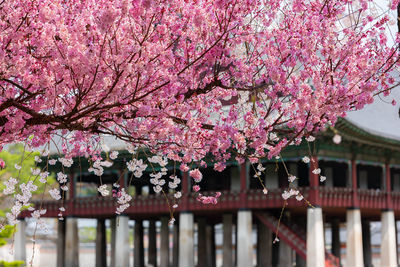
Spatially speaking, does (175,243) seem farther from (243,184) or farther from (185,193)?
(243,184)

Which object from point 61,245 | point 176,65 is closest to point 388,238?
point 61,245

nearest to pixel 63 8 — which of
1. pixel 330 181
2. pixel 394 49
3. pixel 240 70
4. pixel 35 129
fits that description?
pixel 35 129

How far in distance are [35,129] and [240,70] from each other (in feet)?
9.43

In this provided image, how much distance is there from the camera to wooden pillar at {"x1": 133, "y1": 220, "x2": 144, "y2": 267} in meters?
43.4

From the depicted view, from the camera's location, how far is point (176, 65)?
28.6 feet

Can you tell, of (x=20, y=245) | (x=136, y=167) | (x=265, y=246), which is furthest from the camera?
(x=20, y=245)

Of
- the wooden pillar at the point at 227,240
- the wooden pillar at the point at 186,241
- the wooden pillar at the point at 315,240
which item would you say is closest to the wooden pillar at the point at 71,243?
the wooden pillar at the point at 186,241

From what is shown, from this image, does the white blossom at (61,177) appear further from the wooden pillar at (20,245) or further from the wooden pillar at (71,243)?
the wooden pillar at (20,245)

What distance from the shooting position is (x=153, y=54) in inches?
299

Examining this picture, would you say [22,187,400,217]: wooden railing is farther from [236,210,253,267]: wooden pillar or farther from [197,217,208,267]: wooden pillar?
[197,217,208,267]: wooden pillar

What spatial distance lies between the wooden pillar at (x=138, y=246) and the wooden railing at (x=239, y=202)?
259 inches

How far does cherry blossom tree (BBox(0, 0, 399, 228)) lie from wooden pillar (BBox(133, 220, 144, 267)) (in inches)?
1353

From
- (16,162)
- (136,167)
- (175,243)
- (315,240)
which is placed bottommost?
(175,243)

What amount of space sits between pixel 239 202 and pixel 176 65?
23.1 meters
